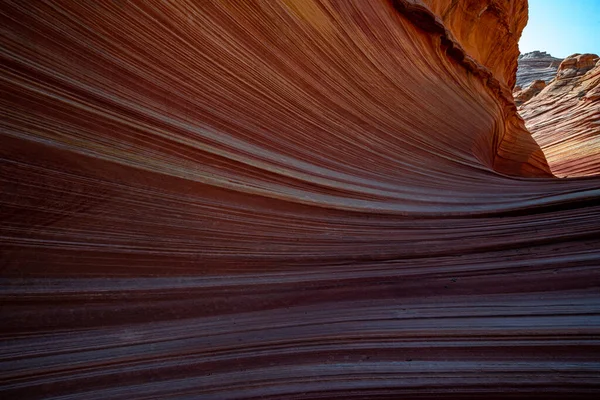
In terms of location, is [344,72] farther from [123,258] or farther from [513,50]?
[513,50]

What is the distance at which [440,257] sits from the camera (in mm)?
1411

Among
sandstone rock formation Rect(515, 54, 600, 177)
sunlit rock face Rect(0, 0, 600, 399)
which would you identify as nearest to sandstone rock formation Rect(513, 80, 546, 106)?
sandstone rock formation Rect(515, 54, 600, 177)

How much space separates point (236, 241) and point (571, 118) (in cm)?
758

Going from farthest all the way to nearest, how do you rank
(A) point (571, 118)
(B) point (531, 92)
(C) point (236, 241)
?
(B) point (531, 92)
(A) point (571, 118)
(C) point (236, 241)

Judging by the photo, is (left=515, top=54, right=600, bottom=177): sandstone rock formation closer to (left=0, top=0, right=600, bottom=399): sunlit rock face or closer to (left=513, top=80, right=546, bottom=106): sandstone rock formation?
(left=513, top=80, right=546, bottom=106): sandstone rock formation

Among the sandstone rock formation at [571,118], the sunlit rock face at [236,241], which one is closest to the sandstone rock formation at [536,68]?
the sandstone rock formation at [571,118]

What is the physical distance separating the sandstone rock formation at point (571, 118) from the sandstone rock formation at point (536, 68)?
5.62 m

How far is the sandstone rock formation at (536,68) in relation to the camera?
13.3 meters

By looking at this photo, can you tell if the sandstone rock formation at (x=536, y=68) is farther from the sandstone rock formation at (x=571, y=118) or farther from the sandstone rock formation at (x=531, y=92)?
the sandstone rock formation at (x=571, y=118)

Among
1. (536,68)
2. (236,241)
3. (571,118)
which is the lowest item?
(236,241)

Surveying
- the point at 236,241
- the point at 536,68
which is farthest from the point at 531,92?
the point at 236,241

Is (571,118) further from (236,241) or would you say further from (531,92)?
(236,241)

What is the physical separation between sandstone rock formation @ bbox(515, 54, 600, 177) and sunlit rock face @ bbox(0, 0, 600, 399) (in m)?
4.89

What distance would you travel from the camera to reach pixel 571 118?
6.48m
